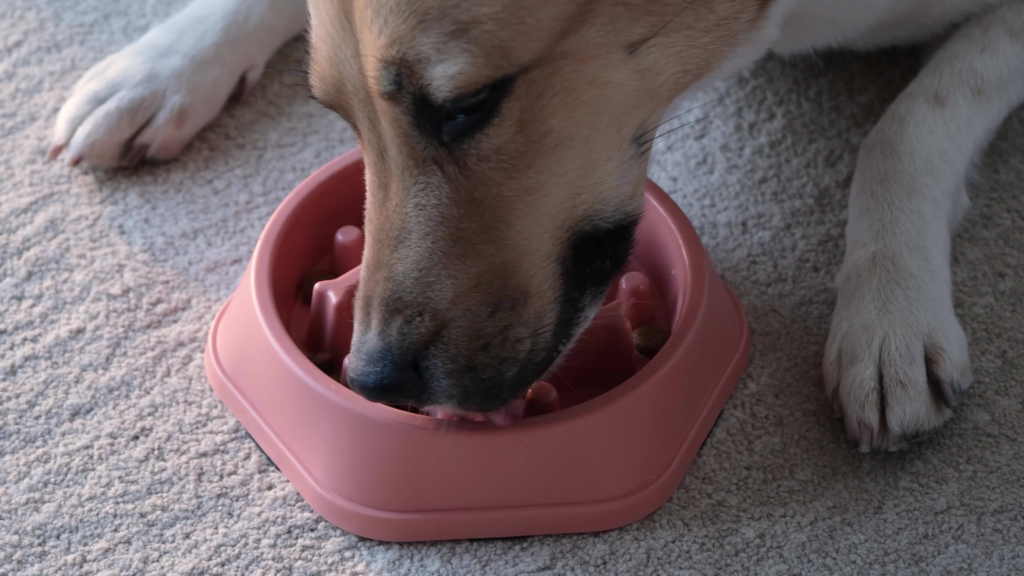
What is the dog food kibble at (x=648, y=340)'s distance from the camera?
144cm

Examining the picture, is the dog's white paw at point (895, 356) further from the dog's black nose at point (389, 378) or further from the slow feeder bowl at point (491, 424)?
the dog's black nose at point (389, 378)

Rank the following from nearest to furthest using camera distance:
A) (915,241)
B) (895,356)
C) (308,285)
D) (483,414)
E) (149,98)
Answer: (483,414)
(895,356)
(915,241)
(308,285)
(149,98)

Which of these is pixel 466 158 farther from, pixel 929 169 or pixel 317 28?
pixel 929 169

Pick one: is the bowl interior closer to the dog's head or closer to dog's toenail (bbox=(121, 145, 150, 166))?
the dog's head

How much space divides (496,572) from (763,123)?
1074mm

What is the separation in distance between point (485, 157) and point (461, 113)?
61 mm

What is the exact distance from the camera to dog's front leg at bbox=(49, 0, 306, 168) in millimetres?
1753

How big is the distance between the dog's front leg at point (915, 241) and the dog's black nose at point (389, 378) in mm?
647

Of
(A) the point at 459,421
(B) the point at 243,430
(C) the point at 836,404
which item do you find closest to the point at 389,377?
(A) the point at 459,421

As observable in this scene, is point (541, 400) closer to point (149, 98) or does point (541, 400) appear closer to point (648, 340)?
point (648, 340)

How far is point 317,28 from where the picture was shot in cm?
115

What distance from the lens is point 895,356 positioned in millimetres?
1326

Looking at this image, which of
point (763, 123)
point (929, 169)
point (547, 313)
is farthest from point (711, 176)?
point (547, 313)

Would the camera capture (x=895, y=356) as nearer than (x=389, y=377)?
No
